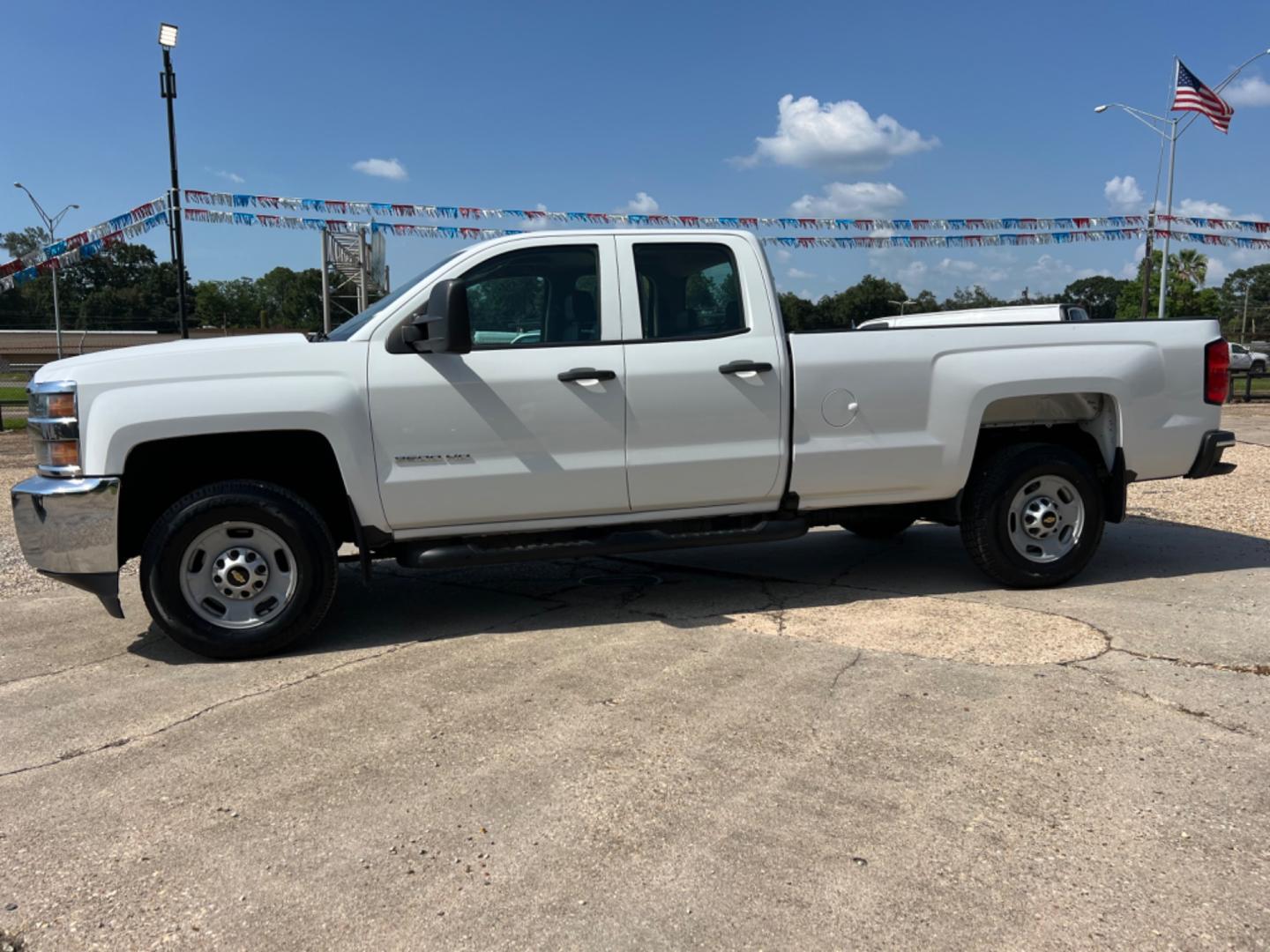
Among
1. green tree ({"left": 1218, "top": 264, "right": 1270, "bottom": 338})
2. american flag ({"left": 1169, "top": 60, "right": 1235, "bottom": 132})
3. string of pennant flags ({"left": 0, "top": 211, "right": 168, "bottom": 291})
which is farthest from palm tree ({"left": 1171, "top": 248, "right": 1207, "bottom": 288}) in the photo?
string of pennant flags ({"left": 0, "top": 211, "right": 168, "bottom": 291})

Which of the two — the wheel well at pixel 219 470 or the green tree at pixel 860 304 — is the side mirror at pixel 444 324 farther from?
the green tree at pixel 860 304

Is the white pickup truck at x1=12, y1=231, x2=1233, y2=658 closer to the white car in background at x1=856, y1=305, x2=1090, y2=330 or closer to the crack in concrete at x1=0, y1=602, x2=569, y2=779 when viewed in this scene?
the crack in concrete at x1=0, y1=602, x2=569, y2=779

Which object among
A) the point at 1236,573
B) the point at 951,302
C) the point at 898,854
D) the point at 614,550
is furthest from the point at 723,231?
the point at 951,302

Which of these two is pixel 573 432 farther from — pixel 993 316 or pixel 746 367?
pixel 993 316

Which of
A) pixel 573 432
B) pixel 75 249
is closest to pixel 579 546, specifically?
pixel 573 432

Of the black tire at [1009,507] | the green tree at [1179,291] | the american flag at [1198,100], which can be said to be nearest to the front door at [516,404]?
the black tire at [1009,507]

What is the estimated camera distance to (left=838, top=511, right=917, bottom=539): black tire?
5504mm

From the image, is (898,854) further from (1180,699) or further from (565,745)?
(1180,699)

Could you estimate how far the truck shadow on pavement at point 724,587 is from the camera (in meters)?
4.93

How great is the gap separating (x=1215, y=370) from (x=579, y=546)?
3.92 metres

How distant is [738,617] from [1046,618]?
1.64m

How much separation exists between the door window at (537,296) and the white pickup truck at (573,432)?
1 centimetres

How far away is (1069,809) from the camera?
9.45 ft

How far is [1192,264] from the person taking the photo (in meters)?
92.7
